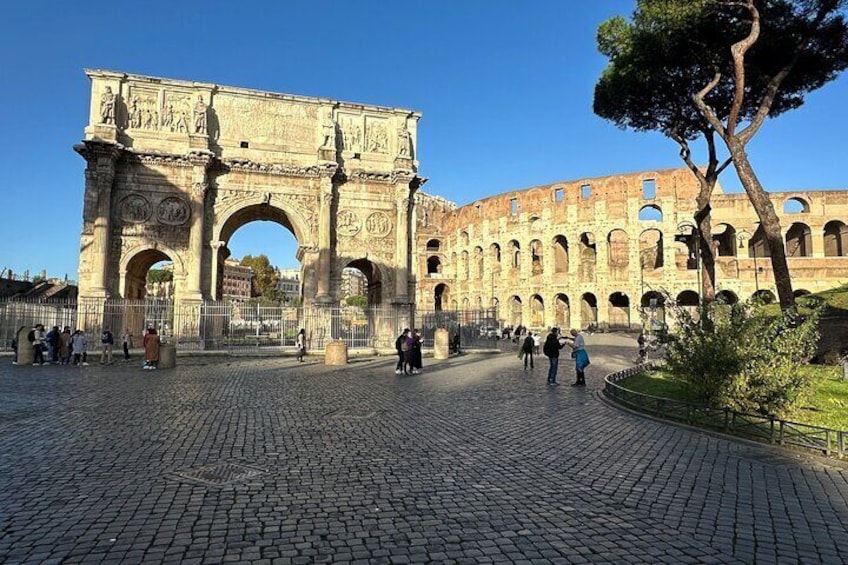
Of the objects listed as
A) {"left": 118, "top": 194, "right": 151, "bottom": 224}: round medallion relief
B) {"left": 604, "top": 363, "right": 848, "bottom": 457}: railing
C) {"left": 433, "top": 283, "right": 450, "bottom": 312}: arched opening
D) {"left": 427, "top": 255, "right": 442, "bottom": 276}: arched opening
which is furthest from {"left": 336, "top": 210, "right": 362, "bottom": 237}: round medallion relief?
{"left": 427, "top": 255, "right": 442, "bottom": 276}: arched opening

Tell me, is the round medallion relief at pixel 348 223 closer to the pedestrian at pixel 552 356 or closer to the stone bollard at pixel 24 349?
the stone bollard at pixel 24 349

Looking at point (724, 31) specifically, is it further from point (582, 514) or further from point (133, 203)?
point (133, 203)

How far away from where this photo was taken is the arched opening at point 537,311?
4338 centimetres

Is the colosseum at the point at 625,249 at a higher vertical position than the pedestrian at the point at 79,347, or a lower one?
higher

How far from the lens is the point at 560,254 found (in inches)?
1719

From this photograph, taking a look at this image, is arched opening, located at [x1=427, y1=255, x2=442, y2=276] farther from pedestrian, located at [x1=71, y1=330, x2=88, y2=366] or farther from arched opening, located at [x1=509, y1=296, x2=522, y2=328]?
pedestrian, located at [x1=71, y1=330, x2=88, y2=366]

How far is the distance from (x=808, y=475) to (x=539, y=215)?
129 ft

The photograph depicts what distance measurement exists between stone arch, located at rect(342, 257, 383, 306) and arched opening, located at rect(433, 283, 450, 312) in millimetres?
28502

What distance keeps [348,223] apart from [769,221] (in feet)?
50.3

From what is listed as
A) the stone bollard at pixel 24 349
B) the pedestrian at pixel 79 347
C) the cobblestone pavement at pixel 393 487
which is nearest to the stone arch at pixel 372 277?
the pedestrian at pixel 79 347

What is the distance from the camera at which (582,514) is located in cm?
372

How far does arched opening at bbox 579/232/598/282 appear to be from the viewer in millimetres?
40875

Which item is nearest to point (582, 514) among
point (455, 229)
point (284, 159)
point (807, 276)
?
point (284, 159)

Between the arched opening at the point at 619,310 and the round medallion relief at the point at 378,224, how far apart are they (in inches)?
936
